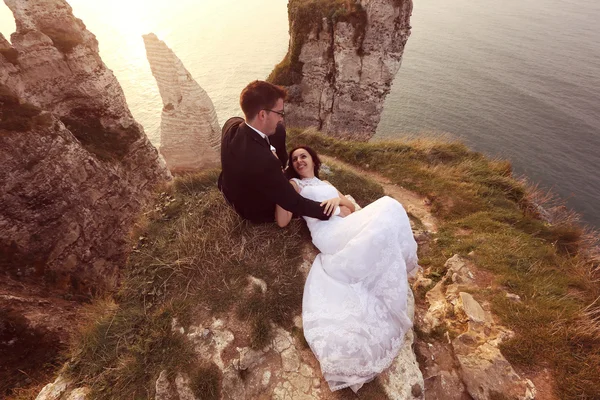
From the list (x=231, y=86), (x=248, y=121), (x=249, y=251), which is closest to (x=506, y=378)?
(x=249, y=251)

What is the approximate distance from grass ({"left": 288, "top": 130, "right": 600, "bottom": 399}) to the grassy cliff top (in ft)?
0.08

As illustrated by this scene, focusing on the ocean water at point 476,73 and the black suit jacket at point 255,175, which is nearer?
the black suit jacket at point 255,175

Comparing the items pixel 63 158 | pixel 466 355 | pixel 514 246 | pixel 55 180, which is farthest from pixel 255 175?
pixel 63 158

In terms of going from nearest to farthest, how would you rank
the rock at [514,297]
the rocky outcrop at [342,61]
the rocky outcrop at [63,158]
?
the rock at [514,297] → the rocky outcrop at [63,158] → the rocky outcrop at [342,61]

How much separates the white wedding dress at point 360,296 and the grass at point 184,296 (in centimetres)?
67

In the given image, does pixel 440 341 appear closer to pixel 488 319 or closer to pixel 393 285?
pixel 488 319

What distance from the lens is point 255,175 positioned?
4.40 meters

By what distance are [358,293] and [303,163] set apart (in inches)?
107

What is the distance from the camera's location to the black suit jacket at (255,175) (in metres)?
4.36

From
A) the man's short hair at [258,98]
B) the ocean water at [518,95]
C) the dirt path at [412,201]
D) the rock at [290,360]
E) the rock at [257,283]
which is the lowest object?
the ocean water at [518,95]

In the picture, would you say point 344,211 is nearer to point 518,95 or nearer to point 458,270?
point 458,270

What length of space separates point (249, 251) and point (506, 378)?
4.57 metres

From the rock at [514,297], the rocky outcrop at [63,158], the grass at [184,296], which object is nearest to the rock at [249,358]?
the grass at [184,296]

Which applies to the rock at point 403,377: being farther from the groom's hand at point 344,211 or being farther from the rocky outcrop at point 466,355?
the groom's hand at point 344,211
